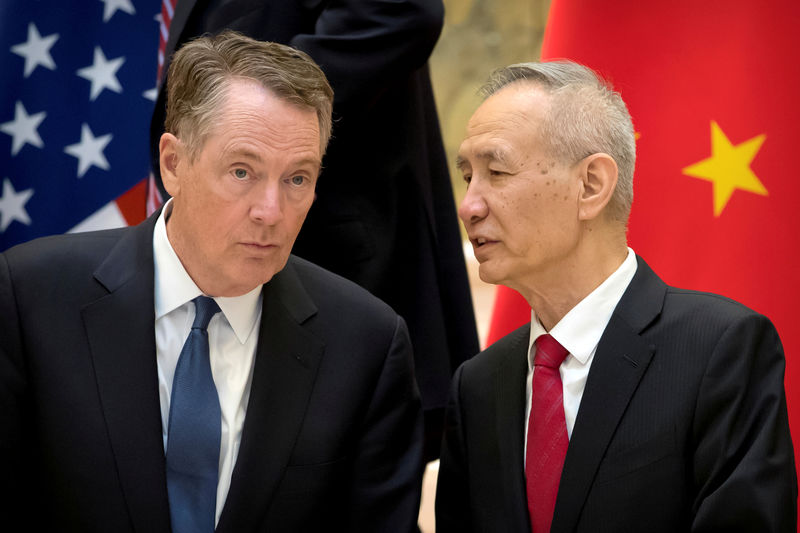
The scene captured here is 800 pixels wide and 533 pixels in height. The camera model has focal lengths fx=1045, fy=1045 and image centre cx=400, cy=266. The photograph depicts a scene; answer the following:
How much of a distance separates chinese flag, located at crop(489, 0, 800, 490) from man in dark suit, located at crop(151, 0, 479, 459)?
1.96 feet

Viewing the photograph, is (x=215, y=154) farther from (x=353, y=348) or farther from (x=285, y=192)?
(x=353, y=348)

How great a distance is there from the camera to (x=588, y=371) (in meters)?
2.25

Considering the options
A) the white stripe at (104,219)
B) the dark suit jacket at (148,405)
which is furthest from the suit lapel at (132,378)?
the white stripe at (104,219)

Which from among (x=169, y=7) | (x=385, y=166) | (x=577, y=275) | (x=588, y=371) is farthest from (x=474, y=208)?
(x=169, y=7)

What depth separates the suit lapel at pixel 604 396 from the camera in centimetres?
214

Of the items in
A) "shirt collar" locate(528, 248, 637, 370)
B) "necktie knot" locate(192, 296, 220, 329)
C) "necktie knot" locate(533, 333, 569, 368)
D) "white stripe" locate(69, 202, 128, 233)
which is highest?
"white stripe" locate(69, 202, 128, 233)

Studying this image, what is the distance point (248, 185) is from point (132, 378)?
1.52 ft

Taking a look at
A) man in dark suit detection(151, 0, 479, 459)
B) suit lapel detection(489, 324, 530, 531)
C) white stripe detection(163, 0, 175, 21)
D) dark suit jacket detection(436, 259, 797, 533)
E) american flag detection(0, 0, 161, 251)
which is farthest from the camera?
american flag detection(0, 0, 161, 251)

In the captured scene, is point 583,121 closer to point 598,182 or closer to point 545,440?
point 598,182

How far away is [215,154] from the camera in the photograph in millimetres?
2148

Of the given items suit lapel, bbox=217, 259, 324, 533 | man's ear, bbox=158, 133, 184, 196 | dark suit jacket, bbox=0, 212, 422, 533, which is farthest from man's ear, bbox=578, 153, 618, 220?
man's ear, bbox=158, 133, 184, 196

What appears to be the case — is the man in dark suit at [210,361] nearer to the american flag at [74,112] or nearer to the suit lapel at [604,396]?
the suit lapel at [604,396]

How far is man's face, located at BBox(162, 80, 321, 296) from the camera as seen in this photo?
2137 mm

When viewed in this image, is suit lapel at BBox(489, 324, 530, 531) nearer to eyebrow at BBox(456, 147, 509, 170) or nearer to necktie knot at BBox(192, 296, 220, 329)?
eyebrow at BBox(456, 147, 509, 170)
